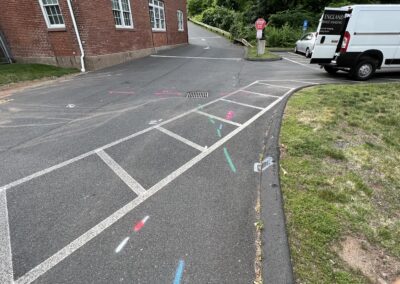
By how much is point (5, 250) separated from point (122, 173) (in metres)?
1.61

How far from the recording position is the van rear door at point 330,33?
330 inches

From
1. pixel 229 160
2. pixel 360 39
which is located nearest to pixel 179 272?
pixel 229 160

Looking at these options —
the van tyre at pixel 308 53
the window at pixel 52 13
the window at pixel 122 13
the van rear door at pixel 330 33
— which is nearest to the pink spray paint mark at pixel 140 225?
the van rear door at pixel 330 33

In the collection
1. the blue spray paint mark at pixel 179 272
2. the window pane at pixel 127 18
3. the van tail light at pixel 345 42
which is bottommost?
the blue spray paint mark at pixel 179 272

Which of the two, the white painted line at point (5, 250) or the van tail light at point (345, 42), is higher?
the van tail light at point (345, 42)

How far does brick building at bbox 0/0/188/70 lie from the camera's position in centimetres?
1113

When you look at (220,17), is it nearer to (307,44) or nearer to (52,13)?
(307,44)

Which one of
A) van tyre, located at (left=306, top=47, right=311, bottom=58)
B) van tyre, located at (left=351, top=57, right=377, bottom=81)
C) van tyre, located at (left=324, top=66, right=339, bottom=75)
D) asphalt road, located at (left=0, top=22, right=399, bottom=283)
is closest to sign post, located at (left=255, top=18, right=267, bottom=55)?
van tyre, located at (left=306, top=47, right=311, bottom=58)

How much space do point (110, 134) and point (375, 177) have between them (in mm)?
4740

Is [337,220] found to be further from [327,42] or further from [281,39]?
[281,39]

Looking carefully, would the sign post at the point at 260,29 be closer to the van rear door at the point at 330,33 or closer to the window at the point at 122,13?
the van rear door at the point at 330,33

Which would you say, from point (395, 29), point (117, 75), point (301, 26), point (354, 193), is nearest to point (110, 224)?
point (354, 193)

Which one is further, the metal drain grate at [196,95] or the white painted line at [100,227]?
the metal drain grate at [196,95]

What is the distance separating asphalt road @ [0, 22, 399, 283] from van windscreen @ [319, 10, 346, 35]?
3971mm
